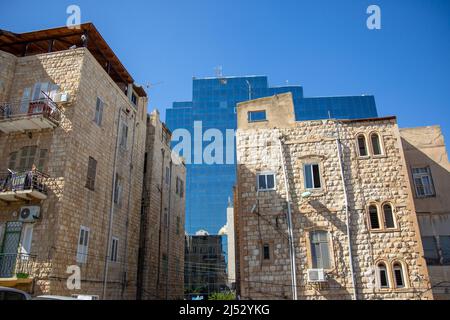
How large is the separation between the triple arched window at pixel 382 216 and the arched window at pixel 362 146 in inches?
102

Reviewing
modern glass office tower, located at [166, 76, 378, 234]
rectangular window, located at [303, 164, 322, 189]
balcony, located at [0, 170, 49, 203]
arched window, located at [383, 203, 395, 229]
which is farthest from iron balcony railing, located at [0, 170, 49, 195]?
A: modern glass office tower, located at [166, 76, 378, 234]

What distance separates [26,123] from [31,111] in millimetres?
587

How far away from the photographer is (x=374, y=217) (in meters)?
16.5

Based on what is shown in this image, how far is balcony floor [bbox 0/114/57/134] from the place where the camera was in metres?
15.4

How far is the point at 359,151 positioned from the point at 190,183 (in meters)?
57.9

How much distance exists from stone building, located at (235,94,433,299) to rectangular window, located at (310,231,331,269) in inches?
1.7

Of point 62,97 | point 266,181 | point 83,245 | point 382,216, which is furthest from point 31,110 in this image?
point 382,216

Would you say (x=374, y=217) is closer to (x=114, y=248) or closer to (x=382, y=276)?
(x=382, y=276)

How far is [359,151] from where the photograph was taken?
Answer: 57.5 feet

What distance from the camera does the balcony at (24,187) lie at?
14406 mm

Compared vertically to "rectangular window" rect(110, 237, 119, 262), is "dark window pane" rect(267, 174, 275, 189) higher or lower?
higher

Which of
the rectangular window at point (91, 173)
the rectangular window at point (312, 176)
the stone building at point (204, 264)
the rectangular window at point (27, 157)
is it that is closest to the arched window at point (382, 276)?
the rectangular window at point (312, 176)

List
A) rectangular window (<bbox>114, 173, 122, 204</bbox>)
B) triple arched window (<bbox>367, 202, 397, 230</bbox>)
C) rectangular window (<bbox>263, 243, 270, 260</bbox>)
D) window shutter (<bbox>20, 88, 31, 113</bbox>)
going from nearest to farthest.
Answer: triple arched window (<bbox>367, 202, 397, 230</bbox>)
rectangular window (<bbox>263, 243, 270, 260</bbox>)
window shutter (<bbox>20, 88, 31, 113</bbox>)
rectangular window (<bbox>114, 173, 122, 204</bbox>)

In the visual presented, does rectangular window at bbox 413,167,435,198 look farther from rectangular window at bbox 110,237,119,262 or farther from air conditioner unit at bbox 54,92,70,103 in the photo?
air conditioner unit at bbox 54,92,70,103
